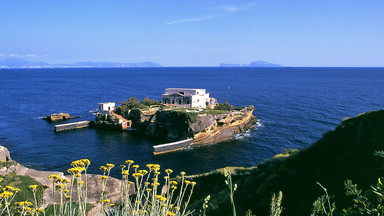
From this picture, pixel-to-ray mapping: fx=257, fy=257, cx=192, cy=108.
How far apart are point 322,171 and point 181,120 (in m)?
41.0

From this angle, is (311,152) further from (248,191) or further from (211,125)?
(211,125)

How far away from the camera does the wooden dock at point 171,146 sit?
45709 mm

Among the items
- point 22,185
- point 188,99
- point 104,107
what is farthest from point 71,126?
point 22,185

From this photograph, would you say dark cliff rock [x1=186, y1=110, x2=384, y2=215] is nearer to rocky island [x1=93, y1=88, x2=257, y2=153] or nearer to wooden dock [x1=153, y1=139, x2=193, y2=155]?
wooden dock [x1=153, y1=139, x2=193, y2=155]

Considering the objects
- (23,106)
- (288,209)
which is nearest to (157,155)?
(288,209)

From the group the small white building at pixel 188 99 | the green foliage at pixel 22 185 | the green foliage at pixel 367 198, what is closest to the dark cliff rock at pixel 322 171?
the green foliage at pixel 367 198

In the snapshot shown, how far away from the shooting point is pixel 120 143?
51500mm

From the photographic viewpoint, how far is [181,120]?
52.7 metres

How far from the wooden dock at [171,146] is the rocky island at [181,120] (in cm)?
13

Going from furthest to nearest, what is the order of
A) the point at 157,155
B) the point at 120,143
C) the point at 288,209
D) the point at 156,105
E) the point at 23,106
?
1. the point at 23,106
2. the point at 156,105
3. the point at 120,143
4. the point at 157,155
5. the point at 288,209

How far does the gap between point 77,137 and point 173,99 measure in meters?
26.6

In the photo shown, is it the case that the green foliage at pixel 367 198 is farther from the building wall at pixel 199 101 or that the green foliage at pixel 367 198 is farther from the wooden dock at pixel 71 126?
the wooden dock at pixel 71 126

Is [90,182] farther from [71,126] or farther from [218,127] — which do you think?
[71,126]

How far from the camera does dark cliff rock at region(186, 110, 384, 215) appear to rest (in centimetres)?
1113
